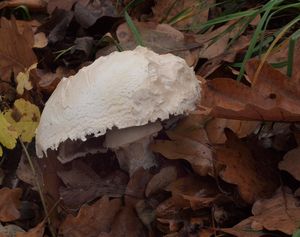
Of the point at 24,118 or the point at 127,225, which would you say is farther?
the point at 24,118

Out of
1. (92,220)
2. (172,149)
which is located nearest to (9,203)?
(92,220)

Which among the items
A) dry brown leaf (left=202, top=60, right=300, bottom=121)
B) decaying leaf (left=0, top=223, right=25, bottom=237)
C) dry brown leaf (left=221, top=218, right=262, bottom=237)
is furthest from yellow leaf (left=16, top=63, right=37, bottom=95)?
dry brown leaf (left=221, top=218, right=262, bottom=237)

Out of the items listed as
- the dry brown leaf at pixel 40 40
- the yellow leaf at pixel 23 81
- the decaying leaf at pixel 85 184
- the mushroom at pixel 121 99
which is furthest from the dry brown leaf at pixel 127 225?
the dry brown leaf at pixel 40 40

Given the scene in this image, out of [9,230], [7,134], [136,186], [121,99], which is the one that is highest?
[121,99]

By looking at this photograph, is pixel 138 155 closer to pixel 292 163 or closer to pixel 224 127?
pixel 224 127

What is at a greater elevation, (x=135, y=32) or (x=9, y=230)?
(x=135, y=32)

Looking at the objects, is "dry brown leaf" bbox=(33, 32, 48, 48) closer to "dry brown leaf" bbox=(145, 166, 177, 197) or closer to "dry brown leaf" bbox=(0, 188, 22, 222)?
"dry brown leaf" bbox=(0, 188, 22, 222)

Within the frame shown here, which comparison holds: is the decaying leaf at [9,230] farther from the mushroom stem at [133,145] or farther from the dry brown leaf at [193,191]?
the dry brown leaf at [193,191]
